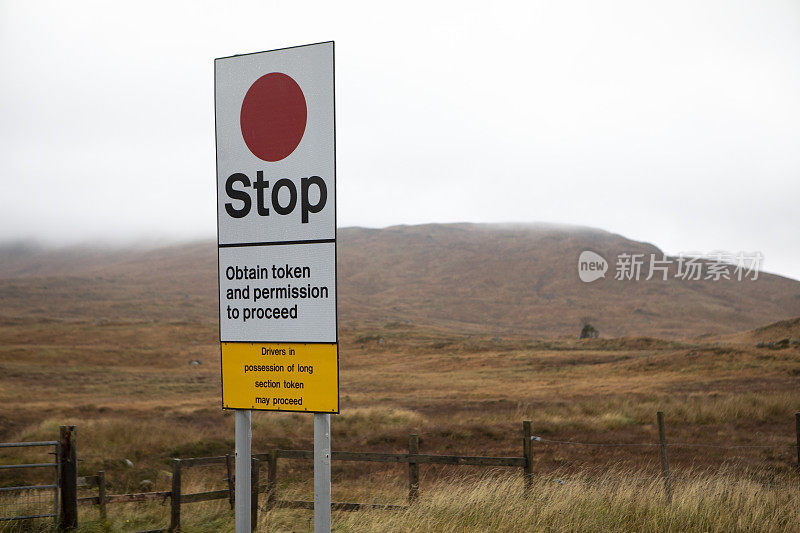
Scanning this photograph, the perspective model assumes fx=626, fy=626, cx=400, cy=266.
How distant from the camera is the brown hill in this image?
9100 centimetres

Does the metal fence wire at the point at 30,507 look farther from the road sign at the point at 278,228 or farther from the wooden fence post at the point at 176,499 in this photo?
the road sign at the point at 278,228

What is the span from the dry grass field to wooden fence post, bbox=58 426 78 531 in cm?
22

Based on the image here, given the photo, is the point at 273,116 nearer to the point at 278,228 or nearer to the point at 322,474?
the point at 278,228

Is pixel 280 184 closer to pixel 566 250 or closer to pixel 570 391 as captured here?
pixel 570 391

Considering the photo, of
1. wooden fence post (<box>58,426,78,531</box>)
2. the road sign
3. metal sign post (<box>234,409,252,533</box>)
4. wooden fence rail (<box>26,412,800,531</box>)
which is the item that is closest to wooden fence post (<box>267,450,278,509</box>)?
wooden fence rail (<box>26,412,800,531</box>)

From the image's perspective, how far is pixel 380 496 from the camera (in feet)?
33.0

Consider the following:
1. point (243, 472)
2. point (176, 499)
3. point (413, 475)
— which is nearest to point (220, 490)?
point (176, 499)

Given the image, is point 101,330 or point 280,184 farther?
point 101,330

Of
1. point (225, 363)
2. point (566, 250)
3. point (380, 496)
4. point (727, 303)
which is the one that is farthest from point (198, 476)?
point (566, 250)

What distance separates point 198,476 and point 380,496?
522 centimetres

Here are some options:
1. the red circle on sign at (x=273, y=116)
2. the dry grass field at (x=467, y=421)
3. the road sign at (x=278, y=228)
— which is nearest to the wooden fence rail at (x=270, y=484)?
the dry grass field at (x=467, y=421)

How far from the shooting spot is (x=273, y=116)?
357cm

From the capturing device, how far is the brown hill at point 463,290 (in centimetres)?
9100

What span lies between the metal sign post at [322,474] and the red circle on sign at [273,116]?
1523 mm
